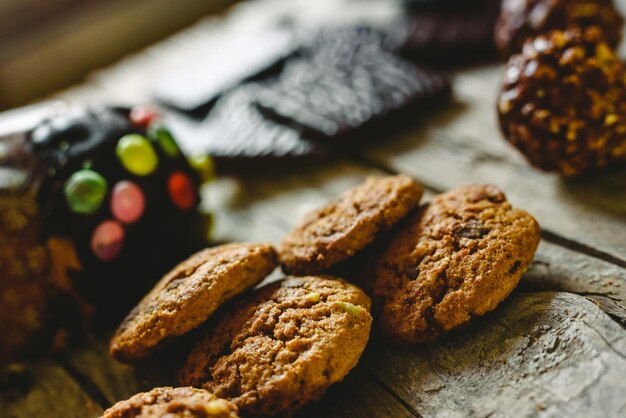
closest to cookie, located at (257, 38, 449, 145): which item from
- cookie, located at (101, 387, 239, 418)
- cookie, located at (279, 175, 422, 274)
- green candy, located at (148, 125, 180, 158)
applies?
green candy, located at (148, 125, 180, 158)

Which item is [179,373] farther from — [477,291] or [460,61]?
[460,61]

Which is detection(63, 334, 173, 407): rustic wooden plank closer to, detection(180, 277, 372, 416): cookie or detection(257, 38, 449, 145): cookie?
detection(180, 277, 372, 416): cookie

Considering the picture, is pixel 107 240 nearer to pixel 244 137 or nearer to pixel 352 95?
pixel 244 137

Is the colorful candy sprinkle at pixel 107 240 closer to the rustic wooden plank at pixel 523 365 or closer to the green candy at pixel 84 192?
the green candy at pixel 84 192

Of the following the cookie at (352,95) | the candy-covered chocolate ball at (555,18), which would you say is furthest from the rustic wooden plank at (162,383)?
the candy-covered chocolate ball at (555,18)

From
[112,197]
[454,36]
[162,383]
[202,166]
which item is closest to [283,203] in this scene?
[202,166]
